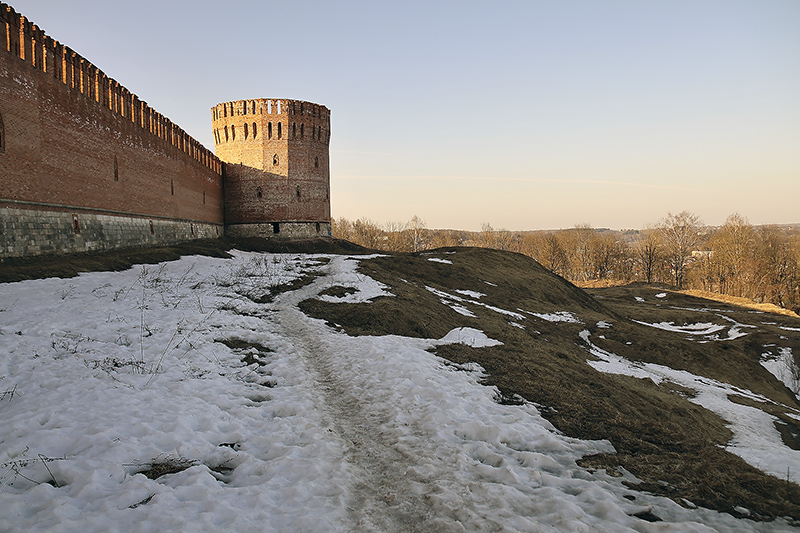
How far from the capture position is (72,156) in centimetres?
1661

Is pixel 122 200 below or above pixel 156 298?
above

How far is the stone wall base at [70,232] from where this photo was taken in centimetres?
1335

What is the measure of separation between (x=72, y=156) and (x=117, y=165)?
136 inches

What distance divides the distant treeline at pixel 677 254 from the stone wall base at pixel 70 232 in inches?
1703

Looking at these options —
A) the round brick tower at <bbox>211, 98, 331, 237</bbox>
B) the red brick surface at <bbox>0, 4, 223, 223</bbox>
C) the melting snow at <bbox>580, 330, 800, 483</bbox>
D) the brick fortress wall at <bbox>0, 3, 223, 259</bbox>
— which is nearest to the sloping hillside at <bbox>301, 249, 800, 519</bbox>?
the melting snow at <bbox>580, 330, 800, 483</bbox>

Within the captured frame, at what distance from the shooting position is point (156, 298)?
11.6m

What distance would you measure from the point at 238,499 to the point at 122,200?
67.1 feet

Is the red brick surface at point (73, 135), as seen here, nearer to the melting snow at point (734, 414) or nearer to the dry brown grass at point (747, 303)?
the melting snow at point (734, 414)

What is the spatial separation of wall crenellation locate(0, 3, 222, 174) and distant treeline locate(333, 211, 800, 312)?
4242 centimetres

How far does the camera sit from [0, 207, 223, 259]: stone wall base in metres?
13.4

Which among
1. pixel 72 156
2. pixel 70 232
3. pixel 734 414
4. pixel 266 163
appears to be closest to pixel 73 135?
pixel 72 156

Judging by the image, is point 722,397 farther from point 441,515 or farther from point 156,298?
point 156,298

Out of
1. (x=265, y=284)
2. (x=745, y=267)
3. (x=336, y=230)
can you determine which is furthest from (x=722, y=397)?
(x=336, y=230)

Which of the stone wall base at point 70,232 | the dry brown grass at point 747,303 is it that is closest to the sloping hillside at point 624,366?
the dry brown grass at point 747,303
